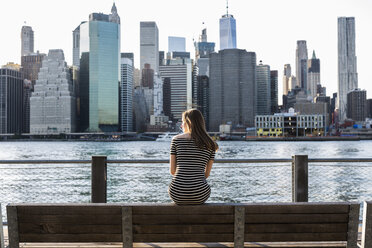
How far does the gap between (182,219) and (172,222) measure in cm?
9

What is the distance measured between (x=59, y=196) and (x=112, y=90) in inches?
7079

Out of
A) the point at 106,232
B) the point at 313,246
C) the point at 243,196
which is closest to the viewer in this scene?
the point at 106,232

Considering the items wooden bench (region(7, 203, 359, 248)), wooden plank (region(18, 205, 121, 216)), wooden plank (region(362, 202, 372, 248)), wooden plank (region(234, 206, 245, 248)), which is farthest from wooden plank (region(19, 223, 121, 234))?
wooden plank (region(362, 202, 372, 248))

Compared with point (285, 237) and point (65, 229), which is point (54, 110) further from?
point (285, 237)

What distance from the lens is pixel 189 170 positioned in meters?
3.95

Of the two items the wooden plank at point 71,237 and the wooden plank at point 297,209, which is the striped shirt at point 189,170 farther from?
the wooden plank at point 71,237

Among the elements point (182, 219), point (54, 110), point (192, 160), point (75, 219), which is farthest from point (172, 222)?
point (54, 110)

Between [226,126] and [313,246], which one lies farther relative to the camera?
[226,126]

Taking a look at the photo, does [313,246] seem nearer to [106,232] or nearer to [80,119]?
[106,232]

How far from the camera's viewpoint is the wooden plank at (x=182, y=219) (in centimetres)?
349

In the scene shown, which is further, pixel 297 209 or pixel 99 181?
pixel 99 181

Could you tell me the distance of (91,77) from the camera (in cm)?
19612

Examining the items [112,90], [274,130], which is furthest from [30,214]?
[112,90]

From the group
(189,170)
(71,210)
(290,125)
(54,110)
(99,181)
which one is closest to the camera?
(71,210)
